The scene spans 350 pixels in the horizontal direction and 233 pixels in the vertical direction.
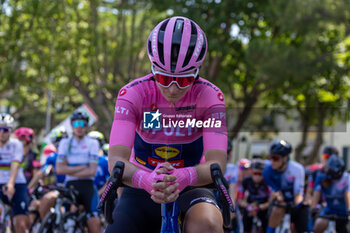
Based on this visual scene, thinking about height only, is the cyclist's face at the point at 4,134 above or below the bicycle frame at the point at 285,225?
above

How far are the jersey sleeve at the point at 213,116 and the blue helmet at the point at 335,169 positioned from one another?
696cm

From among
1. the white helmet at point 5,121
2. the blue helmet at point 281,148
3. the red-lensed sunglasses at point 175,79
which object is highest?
the red-lensed sunglasses at point 175,79

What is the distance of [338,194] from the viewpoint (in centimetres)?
958

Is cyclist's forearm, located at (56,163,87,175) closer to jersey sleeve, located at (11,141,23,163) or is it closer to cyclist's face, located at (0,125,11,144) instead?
jersey sleeve, located at (11,141,23,163)

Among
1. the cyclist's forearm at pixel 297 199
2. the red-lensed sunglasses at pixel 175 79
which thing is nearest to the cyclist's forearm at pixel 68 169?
the cyclist's forearm at pixel 297 199

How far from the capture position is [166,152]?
10.7ft

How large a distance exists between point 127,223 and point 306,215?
6714 millimetres

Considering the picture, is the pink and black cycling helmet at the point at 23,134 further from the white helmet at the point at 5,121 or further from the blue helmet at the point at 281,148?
the blue helmet at the point at 281,148

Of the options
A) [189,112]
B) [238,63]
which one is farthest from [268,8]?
[189,112]

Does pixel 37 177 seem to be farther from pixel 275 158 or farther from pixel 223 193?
pixel 223 193

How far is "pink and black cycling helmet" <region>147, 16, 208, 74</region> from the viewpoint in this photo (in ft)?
9.53

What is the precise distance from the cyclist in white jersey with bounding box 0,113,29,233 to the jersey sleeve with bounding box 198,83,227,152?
241 inches

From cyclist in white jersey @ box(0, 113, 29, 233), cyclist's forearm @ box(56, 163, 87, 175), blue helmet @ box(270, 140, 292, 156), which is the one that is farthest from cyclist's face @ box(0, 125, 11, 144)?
blue helmet @ box(270, 140, 292, 156)

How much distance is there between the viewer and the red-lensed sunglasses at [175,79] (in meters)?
2.97
